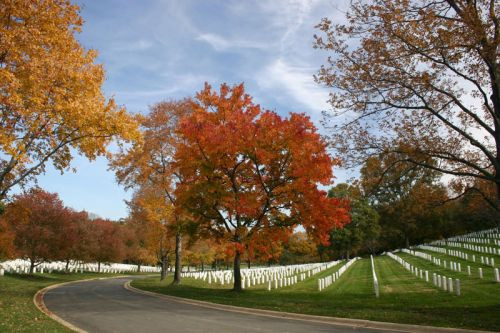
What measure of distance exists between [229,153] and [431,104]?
909 cm

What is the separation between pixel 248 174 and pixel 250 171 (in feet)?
0.60

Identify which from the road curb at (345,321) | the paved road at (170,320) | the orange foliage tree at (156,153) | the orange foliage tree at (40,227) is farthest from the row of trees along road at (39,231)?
the road curb at (345,321)

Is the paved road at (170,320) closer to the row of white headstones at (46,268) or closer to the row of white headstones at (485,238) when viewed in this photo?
the row of white headstones at (46,268)

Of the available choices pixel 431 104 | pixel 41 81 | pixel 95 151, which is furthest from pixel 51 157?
pixel 431 104

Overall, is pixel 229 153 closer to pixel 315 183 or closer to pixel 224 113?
pixel 224 113

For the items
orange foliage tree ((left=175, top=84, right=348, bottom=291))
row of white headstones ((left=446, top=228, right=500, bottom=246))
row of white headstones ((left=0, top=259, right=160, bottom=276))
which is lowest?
row of white headstones ((left=0, top=259, right=160, bottom=276))

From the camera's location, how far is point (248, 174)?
1950 cm

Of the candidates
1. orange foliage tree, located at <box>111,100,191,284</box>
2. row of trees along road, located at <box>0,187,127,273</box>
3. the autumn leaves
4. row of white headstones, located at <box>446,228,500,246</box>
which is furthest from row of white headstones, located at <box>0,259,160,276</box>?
row of white headstones, located at <box>446,228,500,246</box>

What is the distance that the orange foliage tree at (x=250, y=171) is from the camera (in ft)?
58.7

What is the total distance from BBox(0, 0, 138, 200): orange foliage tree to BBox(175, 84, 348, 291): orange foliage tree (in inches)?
183

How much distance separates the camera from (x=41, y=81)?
12.9 m

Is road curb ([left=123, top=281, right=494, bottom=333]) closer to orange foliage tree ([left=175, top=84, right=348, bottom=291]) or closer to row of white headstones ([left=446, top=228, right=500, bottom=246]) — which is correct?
orange foliage tree ([left=175, top=84, right=348, bottom=291])

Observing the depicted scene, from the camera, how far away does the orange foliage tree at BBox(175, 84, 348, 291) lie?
17.9 metres

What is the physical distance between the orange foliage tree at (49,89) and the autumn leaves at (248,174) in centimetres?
260
